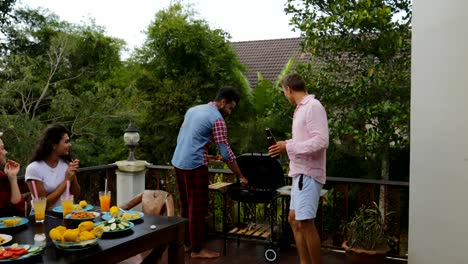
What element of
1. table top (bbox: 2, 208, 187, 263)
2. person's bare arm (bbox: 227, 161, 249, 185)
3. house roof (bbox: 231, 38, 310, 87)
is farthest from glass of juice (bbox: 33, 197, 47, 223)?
house roof (bbox: 231, 38, 310, 87)

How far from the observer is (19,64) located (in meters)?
7.90

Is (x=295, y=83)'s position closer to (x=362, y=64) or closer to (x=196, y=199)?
(x=196, y=199)

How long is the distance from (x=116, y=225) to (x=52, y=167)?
103 centimetres

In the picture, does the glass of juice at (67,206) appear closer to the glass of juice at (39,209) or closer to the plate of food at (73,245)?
the glass of juice at (39,209)

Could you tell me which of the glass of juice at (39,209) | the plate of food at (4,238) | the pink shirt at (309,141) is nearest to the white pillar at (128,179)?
the pink shirt at (309,141)

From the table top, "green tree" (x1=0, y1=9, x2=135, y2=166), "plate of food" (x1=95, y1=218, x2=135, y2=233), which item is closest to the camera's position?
the table top

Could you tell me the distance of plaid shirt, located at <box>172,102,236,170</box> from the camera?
362 centimetres

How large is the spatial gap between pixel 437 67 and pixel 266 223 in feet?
7.64

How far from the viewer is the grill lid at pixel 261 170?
3564mm

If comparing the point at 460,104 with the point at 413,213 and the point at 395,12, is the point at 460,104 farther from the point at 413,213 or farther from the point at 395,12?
the point at 395,12

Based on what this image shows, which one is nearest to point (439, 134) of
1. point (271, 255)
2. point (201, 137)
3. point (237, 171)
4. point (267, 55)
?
point (237, 171)

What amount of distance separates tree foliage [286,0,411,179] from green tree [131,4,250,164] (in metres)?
3.49

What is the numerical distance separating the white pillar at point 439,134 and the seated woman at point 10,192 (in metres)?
2.66

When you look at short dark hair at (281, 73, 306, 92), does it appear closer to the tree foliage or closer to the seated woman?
the seated woman
